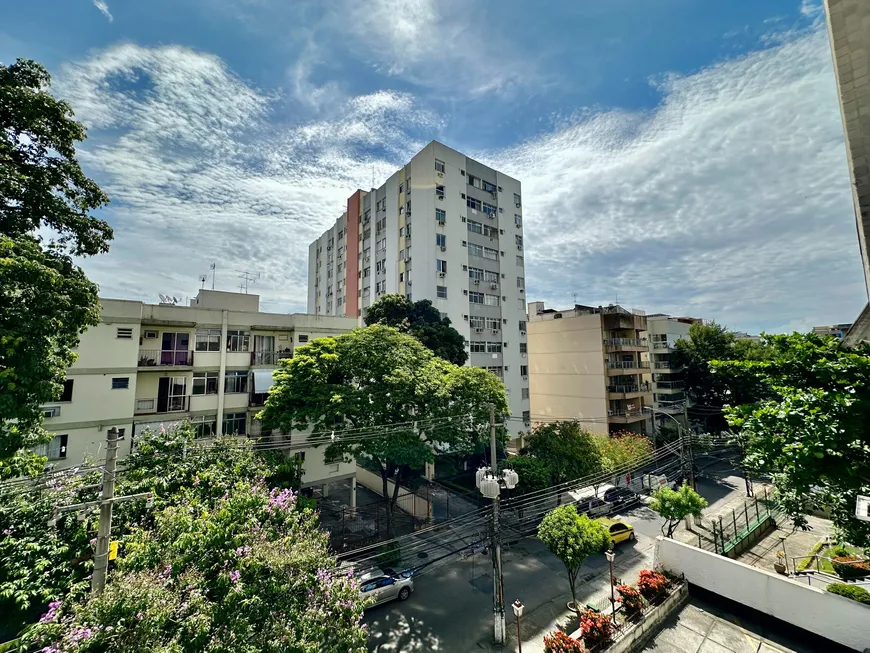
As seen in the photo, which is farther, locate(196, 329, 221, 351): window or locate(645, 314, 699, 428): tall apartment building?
locate(645, 314, 699, 428): tall apartment building

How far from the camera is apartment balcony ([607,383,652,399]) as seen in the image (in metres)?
33.2

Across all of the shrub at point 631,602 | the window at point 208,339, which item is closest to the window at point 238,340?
the window at point 208,339

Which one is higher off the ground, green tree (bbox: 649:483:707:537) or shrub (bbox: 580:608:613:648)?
green tree (bbox: 649:483:707:537)

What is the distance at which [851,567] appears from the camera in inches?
551

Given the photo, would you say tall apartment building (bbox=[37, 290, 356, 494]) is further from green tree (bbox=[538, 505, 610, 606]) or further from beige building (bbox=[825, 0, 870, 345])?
beige building (bbox=[825, 0, 870, 345])

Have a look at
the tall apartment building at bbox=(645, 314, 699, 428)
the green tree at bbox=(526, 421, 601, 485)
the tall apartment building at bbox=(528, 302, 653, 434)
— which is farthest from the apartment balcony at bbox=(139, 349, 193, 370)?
the tall apartment building at bbox=(645, 314, 699, 428)

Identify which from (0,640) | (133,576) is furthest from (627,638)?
(0,640)

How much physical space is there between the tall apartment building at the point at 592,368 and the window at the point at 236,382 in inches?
1019

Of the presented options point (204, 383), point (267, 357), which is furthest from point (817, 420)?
point (204, 383)

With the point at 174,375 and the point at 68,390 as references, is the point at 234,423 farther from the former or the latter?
the point at 68,390

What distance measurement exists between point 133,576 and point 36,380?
6.17 metres

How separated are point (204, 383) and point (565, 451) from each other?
20.3 meters

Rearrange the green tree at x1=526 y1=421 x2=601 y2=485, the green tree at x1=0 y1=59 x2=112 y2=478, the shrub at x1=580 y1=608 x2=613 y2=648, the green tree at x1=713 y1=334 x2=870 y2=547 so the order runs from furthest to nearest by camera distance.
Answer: the green tree at x1=526 y1=421 x2=601 y2=485
the shrub at x1=580 y1=608 x2=613 y2=648
the green tree at x1=0 y1=59 x2=112 y2=478
the green tree at x1=713 y1=334 x2=870 y2=547

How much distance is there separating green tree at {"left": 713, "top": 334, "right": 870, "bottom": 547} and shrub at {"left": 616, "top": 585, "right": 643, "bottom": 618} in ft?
22.3
